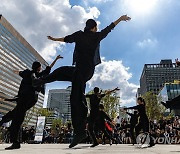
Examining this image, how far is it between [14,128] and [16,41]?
525 ft

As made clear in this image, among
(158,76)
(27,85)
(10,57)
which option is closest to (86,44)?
(27,85)

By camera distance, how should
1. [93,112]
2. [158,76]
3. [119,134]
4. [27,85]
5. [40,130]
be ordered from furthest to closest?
[158,76], [40,130], [119,134], [93,112], [27,85]

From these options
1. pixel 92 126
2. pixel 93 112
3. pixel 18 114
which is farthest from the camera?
pixel 93 112

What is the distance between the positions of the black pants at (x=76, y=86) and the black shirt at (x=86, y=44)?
0.15 metres

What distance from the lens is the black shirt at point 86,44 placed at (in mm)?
4395

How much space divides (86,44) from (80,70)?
0.57 m

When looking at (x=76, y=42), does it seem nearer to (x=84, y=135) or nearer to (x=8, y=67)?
(x=84, y=135)

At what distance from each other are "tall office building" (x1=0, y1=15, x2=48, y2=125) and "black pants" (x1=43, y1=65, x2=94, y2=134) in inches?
5244

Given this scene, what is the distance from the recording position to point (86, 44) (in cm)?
444

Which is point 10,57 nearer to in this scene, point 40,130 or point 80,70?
point 40,130

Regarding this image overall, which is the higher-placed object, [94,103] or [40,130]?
[94,103]

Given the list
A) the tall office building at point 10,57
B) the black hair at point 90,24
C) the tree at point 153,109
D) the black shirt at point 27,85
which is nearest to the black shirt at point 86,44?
the black hair at point 90,24

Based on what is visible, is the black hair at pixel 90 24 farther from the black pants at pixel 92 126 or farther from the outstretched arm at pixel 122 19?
the black pants at pixel 92 126

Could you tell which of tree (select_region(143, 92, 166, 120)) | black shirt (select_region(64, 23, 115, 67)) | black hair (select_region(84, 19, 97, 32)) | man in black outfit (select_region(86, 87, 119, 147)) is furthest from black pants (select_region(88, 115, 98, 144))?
tree (select_region(143, 92, 166, 120))
